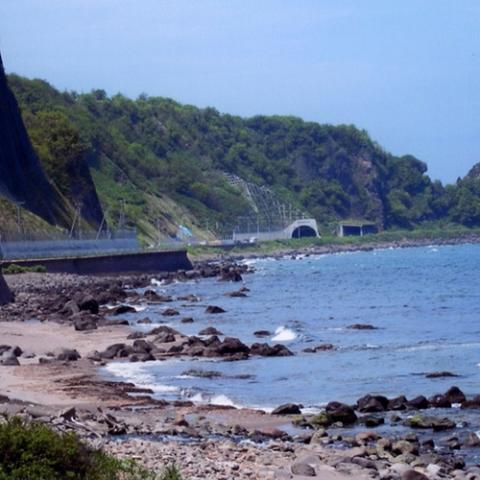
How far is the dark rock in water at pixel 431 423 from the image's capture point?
2062 cm

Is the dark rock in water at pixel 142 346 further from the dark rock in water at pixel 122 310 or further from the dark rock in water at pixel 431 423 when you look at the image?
the dark rock in water at pixel 122 310

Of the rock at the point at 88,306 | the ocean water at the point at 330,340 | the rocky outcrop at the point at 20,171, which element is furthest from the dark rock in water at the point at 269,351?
the rocky outcrop at the point at 20,171

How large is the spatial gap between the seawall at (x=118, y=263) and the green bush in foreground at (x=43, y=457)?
63.6m

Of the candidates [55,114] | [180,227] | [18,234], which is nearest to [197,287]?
[18,234]

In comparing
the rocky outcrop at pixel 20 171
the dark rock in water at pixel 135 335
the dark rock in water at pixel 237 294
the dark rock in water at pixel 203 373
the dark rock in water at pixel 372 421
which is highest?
the rocky outcrop at pixel 20 171

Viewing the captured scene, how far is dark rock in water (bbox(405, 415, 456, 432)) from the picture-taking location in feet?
67.7

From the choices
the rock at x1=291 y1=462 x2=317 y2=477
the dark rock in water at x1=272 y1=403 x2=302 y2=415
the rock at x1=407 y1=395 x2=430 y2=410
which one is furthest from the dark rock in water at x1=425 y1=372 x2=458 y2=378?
the rock at x1=291 y1=462 x2=317 y2=477

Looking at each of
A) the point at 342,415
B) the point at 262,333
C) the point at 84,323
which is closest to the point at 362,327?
the point at 262,333

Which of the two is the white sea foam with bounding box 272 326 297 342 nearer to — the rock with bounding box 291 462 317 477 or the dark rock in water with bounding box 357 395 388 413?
the dark rock in water with bounding box 357 395 388 413

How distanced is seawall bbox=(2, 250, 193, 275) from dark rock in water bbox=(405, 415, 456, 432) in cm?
5640

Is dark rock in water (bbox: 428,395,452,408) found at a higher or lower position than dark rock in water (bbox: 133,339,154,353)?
lower

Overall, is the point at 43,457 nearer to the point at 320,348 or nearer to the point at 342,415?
the point at 342,415

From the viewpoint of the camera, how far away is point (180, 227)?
15312 centimetres

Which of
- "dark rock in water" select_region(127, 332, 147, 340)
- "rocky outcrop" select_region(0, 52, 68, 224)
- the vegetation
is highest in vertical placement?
"rocky outcrop" select_region(0, 52, 68, 224)
